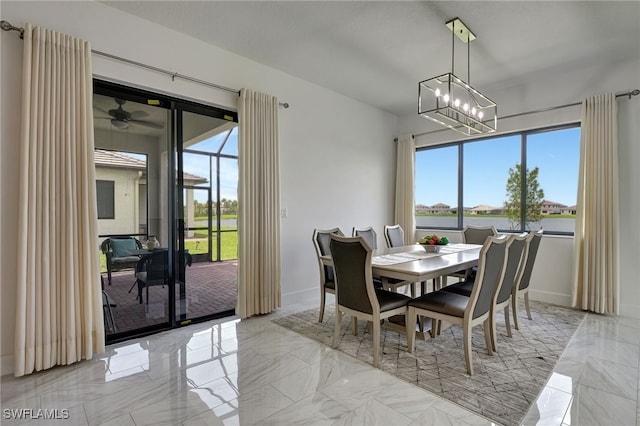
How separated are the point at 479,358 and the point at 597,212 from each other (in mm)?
2511

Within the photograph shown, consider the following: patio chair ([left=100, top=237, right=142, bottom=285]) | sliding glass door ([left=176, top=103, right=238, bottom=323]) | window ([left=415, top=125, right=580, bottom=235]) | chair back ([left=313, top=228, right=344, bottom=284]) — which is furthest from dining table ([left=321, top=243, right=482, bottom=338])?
patio chair ([left=100, top=237, right=142, bottom=285])

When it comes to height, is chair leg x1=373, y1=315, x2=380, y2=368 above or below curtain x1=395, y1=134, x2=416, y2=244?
below

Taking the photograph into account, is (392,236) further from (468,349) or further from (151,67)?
(151,67)

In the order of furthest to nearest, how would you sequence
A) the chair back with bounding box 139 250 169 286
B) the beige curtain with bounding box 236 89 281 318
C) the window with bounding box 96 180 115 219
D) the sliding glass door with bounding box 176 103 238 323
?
the beige curtain with bounding box 236 89 281 318 < the sliding glass door with bounding box 176 103 238 323 < the chair back with bounding box 139 250 169 286 < the window with bounding box 96 180 115 219

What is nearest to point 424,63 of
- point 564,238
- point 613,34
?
point 613,34

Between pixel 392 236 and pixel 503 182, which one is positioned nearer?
pixel 392 236

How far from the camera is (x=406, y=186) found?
220 inches

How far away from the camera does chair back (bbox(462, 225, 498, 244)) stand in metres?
4.27

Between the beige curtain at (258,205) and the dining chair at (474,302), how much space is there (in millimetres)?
1736

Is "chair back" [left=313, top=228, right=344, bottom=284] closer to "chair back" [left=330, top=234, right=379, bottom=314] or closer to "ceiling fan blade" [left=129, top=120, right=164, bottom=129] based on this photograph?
"chair back" [left=330, top=234, right=379, bottom=314]

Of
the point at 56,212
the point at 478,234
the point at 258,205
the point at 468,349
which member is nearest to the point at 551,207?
the point at 478,234

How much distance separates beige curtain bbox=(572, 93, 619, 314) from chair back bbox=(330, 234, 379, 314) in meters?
3.02

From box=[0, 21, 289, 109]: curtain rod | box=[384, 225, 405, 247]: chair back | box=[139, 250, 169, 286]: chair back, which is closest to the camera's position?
box=[0, 21, 289, 109]: curtain rod

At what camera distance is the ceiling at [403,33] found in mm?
2754
